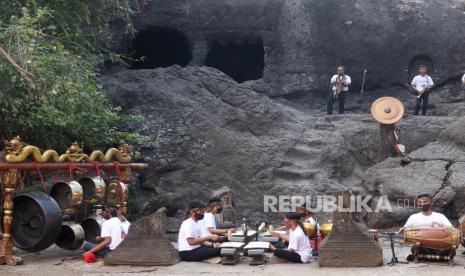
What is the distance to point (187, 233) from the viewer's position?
902 centimetres

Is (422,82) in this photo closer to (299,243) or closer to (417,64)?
(417,64)

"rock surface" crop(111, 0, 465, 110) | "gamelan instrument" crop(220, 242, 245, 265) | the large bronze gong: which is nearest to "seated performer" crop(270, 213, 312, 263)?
"gamelan instrument" crop(220, 242, 245, 265)

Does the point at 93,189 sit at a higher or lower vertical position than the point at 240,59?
lower

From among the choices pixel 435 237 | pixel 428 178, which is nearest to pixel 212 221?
pixel 435 237

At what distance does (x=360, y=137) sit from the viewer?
620 inches

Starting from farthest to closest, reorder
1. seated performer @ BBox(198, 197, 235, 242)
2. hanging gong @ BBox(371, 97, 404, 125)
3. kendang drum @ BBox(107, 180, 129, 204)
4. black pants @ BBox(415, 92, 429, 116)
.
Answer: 1. black pants @ BBox(415, 92, 429, 116)
2. hanging gong @ BBox(371, 97, 404, 125)
3. kendang drum @ BBox(107, 180, 129, 204)
4. seated performer @ BBox(198, 197, 235, 242)

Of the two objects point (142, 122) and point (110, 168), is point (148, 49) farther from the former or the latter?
point (110, 168)

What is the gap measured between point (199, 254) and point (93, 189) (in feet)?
7.45

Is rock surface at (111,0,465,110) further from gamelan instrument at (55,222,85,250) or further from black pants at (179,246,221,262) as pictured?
black pants at (179,246,221,262)

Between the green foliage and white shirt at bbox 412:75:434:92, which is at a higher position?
white shirt at bbox 412:75:434:92

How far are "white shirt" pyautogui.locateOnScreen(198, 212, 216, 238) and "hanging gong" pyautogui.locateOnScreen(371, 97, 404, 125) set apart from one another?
213 inches

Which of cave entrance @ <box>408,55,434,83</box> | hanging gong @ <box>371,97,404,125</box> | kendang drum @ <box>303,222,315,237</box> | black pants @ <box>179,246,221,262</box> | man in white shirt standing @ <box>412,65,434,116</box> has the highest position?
cave entrance @ <box>408,55,434,83</box>

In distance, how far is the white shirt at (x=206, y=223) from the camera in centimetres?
947

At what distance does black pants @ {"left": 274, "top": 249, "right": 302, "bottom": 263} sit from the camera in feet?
29.2
